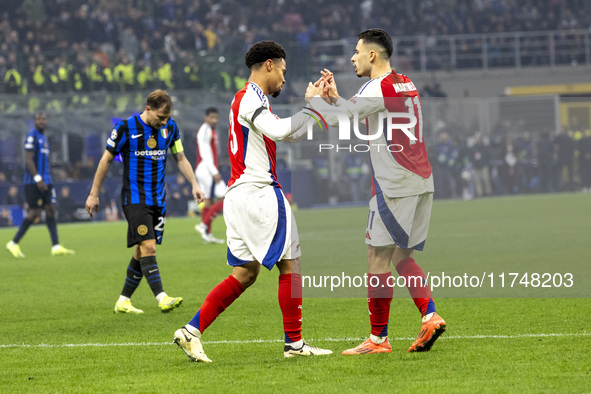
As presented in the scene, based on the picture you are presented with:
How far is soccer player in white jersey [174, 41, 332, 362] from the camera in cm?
551

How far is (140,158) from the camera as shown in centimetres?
837

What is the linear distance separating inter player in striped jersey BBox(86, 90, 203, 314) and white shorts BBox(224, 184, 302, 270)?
8.63 feet

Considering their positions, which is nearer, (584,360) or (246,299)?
(584,360)

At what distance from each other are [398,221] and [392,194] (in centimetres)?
16

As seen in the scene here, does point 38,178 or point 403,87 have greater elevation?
point 403,87

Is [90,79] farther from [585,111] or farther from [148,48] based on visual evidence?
[585,111]

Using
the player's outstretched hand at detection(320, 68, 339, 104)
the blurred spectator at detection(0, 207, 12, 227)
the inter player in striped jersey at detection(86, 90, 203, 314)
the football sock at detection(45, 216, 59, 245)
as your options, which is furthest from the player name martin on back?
the blurred spectator at detection(0, 207, 12, 227)

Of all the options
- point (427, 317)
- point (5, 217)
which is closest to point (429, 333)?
point (427, 317)

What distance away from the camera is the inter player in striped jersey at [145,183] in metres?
8.24

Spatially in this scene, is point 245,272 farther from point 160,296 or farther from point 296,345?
point 160,296

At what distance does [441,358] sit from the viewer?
18.0 feet

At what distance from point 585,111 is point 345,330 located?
2263 cm

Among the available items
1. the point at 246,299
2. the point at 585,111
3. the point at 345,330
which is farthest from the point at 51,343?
the point at 585,111

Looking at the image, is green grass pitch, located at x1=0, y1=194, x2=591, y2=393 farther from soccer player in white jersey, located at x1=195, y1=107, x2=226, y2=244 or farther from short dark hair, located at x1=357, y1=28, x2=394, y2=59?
short dark hair, located at x1=357, y1=28, x2=394, y2=59
